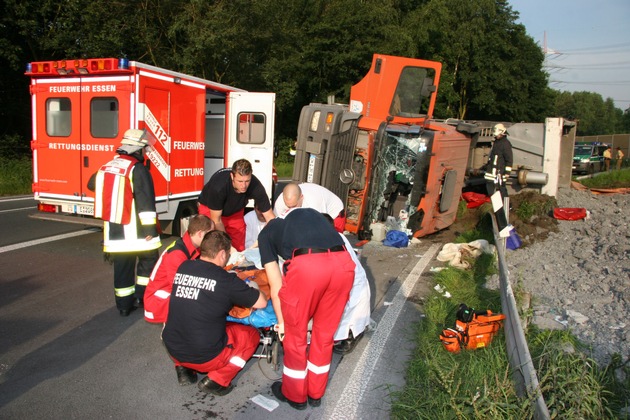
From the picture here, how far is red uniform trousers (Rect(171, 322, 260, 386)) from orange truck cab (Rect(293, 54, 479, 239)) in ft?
16.5

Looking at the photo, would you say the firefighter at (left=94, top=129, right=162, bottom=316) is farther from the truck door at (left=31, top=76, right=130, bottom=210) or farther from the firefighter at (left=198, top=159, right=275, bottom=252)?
the truck door at (left=31, top=76, right=130, bottom=210)

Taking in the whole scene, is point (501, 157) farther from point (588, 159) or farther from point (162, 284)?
point (588, 159)

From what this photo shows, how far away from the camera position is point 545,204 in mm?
9547

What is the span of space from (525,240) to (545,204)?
5.19 ft

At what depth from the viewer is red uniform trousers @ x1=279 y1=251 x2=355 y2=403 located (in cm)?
339

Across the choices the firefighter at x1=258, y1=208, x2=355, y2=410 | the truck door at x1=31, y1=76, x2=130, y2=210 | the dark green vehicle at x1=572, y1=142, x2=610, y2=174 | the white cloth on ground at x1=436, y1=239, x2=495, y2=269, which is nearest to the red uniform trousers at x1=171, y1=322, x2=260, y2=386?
the firefighter at x1=258, y1=208, x2=355, y2=410

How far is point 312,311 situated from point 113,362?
5.94 feet

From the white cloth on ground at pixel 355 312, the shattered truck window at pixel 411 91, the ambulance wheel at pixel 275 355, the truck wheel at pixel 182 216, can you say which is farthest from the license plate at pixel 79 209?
the shattered truck window at pixel 411 91

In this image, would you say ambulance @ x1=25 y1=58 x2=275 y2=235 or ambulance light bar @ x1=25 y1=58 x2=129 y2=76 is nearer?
ambulance light bar @ x1=25 y1=58 x2=129 y2=76

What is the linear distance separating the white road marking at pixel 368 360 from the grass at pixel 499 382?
0.28 metres

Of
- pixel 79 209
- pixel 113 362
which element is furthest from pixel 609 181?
pixel 113 362

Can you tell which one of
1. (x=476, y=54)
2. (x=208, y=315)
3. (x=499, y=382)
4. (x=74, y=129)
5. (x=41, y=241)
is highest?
(x=476, y=54)

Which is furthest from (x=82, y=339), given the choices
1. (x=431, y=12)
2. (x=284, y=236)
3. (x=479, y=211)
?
(x=431, y=12)

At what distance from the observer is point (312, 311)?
3473mm
